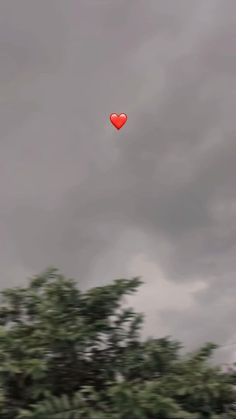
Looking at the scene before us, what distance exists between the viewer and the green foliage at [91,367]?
24.6ft

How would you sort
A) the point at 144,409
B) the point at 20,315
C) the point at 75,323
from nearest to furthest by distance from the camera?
the point at 144,409, the point at 75,323, the point at 20,315

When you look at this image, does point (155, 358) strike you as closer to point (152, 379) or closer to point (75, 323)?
point (152, 379)

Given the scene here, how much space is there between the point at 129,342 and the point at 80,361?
0.77 metres

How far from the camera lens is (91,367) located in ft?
28.7

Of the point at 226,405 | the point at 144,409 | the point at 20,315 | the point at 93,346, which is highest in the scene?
the point at 20,315

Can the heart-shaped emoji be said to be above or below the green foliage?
above

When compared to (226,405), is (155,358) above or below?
above

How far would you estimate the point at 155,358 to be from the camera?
28.4ft

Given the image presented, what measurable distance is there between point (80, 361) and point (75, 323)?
2.01ft

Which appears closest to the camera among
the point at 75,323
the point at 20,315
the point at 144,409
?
the point at 144,409

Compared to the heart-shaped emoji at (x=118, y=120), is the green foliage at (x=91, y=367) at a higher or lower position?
lower

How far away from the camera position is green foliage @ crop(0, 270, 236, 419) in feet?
24.6

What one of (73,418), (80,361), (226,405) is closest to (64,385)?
(80,361)

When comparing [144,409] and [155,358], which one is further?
[155,358]
